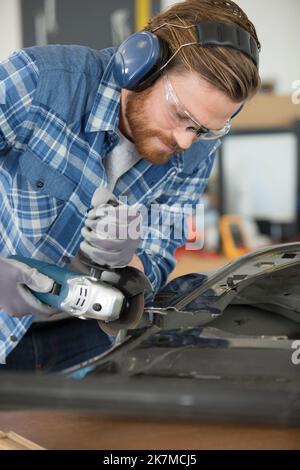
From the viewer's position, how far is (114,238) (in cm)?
68

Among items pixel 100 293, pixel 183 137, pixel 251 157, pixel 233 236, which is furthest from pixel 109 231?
pixel 251 157

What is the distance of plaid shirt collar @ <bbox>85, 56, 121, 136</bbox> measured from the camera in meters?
0.79

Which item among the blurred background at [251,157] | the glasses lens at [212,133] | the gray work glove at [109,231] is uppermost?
the blurred background at [251,157]

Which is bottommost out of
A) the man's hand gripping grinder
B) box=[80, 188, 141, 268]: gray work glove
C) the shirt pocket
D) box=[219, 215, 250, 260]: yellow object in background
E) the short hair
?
the man's hand gripping grinder

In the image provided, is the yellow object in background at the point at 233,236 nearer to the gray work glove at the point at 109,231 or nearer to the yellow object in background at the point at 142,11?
the yellow object in background at the point at 142,11

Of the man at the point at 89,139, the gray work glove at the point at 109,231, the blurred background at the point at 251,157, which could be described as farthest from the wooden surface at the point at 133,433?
the blurred background at the point at 251,157

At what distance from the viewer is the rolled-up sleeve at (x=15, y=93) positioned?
2.35 feet

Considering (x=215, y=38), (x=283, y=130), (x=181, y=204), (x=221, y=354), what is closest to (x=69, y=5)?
(x=283, y=130)

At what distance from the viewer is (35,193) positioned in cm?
79

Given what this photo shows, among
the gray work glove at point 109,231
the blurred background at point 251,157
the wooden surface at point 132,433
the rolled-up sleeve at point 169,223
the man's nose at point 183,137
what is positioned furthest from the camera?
the blurred background at point 251,157

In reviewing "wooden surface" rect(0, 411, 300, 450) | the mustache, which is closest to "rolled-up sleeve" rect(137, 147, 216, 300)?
the mustache

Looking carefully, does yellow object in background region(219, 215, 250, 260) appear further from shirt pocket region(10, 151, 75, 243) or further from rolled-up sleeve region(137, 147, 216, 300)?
shirt pocket region(10, 151, 75, 243)

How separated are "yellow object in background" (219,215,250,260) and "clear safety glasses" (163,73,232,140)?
0.80 metres
